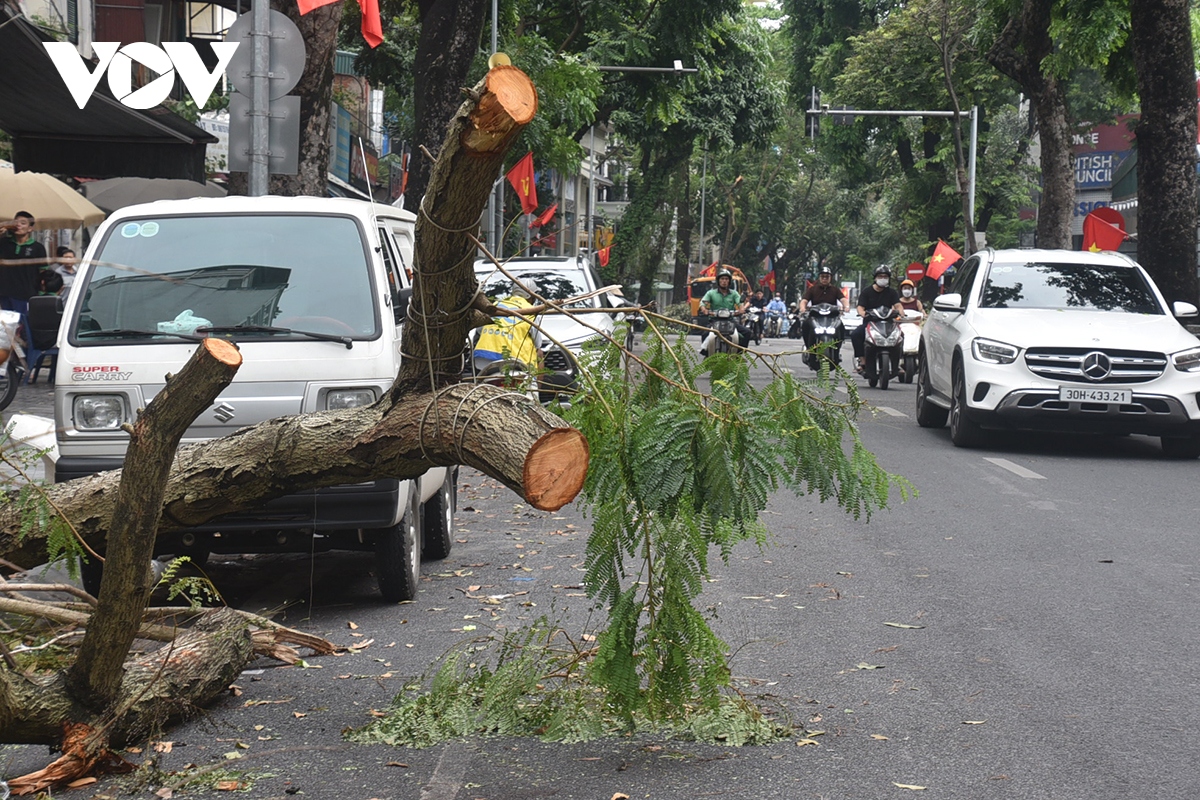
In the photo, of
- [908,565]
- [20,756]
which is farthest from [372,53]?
[20,756]

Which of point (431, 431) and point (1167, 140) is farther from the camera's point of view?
point (1167, 140)

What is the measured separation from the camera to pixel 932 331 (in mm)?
15664

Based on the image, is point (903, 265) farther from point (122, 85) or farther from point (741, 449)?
point (741, 449)

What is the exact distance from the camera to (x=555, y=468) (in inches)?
182

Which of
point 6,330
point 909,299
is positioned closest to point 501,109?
point 6,330

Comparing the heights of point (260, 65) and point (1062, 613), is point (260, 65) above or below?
above

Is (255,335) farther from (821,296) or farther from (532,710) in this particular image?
(821,296)

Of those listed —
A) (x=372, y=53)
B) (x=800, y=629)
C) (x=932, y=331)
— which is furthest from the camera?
(x=372, y=53)

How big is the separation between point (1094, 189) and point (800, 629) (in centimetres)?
5347

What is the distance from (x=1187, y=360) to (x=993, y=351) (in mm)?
1662

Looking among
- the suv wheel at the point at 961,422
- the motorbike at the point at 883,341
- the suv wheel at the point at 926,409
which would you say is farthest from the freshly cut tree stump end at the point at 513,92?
the motorbike at the point at 883,341

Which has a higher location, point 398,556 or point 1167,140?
point 1167,140

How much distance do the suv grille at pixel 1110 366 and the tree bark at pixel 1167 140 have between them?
6135mm

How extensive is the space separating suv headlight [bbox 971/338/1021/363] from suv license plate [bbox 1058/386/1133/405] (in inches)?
21.6
